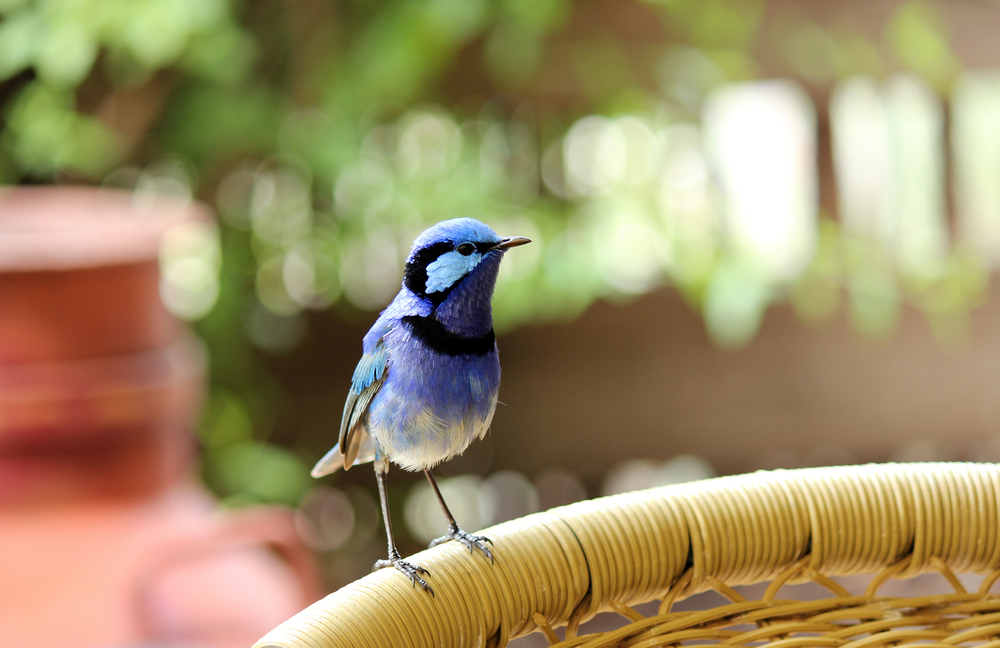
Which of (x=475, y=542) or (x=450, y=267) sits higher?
(x=450, y=267)

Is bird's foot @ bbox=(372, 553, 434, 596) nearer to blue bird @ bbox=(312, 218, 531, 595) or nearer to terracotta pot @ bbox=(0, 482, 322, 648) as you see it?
blue bird @ bbox=(312, 218, 531, 595)

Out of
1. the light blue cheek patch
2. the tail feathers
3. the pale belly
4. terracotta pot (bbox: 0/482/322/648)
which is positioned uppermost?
the light blue cheek patch

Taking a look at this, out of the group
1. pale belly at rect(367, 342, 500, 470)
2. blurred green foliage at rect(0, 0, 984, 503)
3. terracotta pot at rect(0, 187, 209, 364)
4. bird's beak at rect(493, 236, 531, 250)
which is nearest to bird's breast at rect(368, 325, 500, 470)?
pale belly at rect(367, 342, 500, 470)

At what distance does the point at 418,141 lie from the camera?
246cm

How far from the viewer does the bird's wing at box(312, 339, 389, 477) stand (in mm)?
937

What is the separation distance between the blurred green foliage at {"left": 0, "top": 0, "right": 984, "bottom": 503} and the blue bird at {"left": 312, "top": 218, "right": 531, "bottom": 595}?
136cm

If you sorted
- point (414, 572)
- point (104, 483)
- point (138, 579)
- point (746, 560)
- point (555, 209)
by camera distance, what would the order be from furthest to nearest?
point (555, 209), point (104, 483), point (138, 579), point (746, 560), point (414, 572)

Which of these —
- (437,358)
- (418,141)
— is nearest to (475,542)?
(437,358)

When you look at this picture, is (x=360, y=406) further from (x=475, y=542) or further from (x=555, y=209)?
(x=555, y=209)

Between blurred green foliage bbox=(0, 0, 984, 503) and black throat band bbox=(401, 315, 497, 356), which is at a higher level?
blurred green foliage bbox=(0, 0, 984, 503)

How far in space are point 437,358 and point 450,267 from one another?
90 millimetres

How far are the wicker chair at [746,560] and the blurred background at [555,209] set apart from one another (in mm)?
948

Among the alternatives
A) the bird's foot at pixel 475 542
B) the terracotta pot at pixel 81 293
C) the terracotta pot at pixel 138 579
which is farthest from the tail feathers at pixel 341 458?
the terracotta pot at pixel 81 293

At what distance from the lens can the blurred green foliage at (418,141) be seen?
231cm
